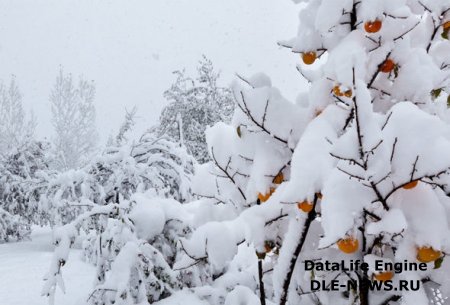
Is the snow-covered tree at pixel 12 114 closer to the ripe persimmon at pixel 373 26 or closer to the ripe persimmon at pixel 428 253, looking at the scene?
the ripe persimmon at pixel 373 26

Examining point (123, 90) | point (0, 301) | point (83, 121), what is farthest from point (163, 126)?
point (123, 90)

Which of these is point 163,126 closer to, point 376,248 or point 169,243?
point 169,243

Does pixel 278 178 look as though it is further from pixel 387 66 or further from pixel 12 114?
pixel 12 114

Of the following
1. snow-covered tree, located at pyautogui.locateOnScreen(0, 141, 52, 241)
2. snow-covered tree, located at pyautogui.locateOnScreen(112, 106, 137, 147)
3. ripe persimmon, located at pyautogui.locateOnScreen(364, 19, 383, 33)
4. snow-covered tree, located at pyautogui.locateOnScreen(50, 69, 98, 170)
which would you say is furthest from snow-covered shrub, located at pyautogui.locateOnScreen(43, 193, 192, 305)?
snow-covered tree, located at pyautogui.locateOnScreen(50, 69, 98, 170)

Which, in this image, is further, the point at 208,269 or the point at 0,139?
the point at 0,139

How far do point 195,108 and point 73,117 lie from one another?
13.6 m

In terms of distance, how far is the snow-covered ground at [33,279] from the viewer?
394 centimetres

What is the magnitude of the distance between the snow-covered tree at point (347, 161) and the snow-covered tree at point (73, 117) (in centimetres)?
2758

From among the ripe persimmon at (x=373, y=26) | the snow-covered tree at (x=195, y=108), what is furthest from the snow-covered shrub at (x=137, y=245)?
the snow-covered tree at (x=195, y=108)

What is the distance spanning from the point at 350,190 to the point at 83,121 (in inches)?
1142

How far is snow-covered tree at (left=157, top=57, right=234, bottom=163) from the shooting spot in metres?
17.9

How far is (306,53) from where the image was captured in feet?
4.55

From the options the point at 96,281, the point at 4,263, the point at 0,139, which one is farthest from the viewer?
the point at 0,139

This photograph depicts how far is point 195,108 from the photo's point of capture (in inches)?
707
